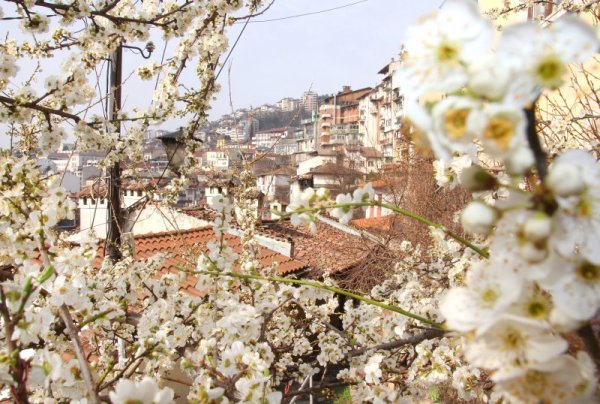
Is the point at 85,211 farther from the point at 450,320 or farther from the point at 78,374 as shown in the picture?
the point at 450,320

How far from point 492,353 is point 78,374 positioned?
1559 millimetres

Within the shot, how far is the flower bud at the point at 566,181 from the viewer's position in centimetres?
70

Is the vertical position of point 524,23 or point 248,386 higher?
point 524,23

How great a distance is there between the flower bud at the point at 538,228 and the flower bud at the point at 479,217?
0.07 m

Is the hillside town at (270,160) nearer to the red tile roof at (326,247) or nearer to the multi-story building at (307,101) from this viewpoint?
the multi-story building at (307,101)

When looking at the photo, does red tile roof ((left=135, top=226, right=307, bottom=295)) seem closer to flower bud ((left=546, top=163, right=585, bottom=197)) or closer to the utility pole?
the utility pole

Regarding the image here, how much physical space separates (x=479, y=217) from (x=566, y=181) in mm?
134

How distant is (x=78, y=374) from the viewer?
1.80 metres

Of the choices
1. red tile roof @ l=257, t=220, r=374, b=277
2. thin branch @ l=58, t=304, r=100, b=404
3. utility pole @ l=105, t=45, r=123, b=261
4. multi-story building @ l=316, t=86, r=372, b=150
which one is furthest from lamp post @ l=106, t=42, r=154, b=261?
multi-story building @ l=316, t=86, r=372, b=150

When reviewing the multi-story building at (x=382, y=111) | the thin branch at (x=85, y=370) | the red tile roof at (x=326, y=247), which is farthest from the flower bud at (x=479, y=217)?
the multi-story building at (x=382, y=111)

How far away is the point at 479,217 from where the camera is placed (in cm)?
78

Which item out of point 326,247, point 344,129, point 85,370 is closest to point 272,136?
point 326,247

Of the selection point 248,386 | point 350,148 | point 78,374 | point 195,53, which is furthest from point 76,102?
point 350,148

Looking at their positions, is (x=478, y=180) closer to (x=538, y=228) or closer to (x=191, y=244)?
(x=538, y=228)
